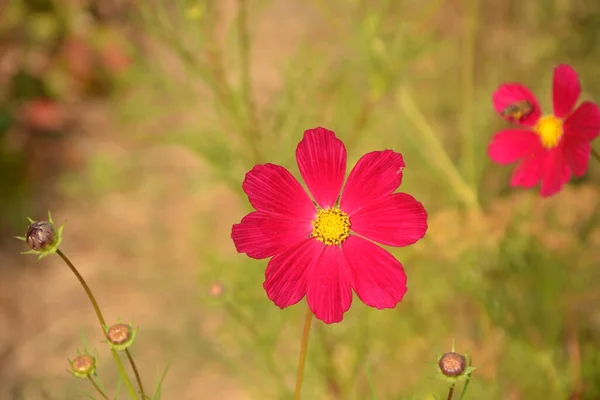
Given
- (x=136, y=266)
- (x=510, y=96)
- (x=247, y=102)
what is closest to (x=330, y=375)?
(x=247, y=102)

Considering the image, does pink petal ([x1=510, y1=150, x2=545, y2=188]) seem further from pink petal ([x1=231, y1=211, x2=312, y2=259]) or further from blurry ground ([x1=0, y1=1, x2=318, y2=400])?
blurry ground ([x1=0, y1=1, x2=318, y2=400])

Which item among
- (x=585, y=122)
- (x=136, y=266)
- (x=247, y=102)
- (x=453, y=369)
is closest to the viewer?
(x=453, y=369)

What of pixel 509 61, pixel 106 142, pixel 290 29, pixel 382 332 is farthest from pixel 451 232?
pixel 106 142

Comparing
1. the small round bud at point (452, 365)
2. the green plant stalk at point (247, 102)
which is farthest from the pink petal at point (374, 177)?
the green plant stalk at point (247, 102)

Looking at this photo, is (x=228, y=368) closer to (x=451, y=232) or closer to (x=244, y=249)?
(x=451, y=232)

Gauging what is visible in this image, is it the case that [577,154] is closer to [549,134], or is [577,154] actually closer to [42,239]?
[549,134]

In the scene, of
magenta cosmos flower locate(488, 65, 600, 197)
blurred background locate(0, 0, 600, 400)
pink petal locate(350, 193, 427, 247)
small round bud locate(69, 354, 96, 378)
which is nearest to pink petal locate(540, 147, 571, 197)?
magenta cosmos flower locate(488, 65, 600, 197)
